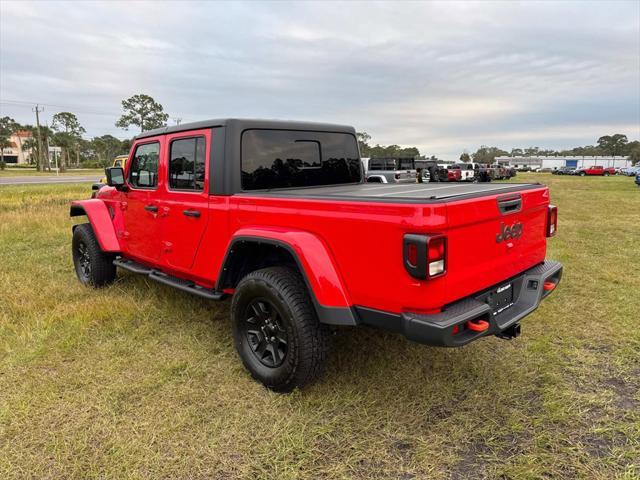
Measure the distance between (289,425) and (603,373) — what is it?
238 cm

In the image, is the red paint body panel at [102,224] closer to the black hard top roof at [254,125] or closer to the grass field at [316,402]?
the grass field at [316,402]

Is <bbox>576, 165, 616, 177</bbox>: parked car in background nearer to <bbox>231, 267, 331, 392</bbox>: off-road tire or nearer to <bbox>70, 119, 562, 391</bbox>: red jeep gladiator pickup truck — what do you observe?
<bbox>70, 119, 562, 391</bbox>: red jeep gladiator pickup truck

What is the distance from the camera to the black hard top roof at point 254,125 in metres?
3.39

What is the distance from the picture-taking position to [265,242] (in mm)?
2881

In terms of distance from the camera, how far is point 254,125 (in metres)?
3.49

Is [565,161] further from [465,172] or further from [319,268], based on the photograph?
[319,268]

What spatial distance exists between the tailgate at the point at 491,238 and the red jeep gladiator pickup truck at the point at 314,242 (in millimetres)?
11

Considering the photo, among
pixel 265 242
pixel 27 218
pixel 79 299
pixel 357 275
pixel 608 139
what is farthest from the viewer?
pixel 608 139

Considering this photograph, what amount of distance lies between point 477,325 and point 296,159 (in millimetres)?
2152

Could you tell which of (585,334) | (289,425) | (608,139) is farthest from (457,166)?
(608,139)

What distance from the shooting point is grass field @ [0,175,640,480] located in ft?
7.77

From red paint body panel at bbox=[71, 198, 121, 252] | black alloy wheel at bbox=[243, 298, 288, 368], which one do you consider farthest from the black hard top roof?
black alloy wheel at bbox=[243, 298, 288, 368]

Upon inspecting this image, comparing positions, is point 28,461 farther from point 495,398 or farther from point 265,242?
point 495,398

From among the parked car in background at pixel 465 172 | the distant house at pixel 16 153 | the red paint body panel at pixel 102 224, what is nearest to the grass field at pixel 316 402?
the red paint body panel at pixel 102 224
